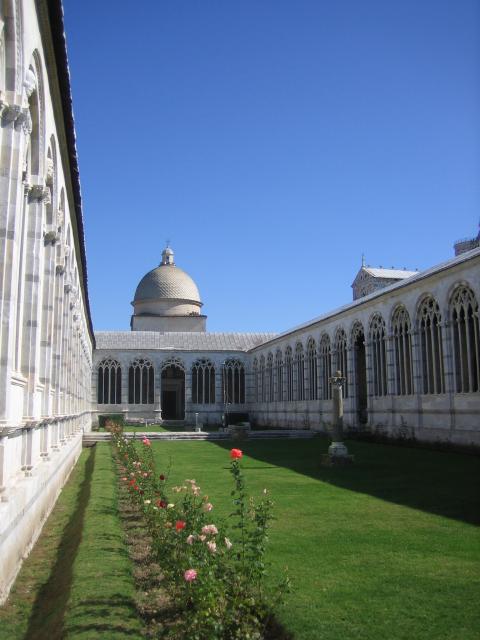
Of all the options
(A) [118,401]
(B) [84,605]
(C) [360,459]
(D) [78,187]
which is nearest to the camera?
(B) [84,605]

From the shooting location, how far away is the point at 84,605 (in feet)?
17.3

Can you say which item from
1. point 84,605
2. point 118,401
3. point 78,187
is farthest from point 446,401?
point 118,401

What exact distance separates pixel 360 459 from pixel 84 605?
566 inches

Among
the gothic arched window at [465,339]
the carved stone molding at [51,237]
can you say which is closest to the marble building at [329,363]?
the gothic arched window at [465,339]

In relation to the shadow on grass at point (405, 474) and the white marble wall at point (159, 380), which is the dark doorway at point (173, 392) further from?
the shadow on grass at point (405, 474)

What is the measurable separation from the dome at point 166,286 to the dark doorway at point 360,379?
91.7 ft

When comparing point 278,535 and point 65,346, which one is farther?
point 65,346

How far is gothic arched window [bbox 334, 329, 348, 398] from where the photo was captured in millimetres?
30770

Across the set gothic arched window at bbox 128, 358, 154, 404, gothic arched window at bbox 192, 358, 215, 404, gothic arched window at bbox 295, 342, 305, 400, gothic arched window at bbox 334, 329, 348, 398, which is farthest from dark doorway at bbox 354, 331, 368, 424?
gothic arched window at bbox 128, 358, 154, 404

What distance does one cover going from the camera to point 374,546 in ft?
25.6

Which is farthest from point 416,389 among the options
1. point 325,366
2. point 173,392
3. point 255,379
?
point 173,392

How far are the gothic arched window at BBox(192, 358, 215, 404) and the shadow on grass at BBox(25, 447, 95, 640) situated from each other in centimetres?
3800

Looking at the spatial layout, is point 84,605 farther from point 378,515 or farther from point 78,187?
point 78,187

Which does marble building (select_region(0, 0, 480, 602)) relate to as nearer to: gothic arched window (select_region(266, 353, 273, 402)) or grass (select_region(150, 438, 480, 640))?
gothic arched window (select_region(266, 353, 273, 402))
